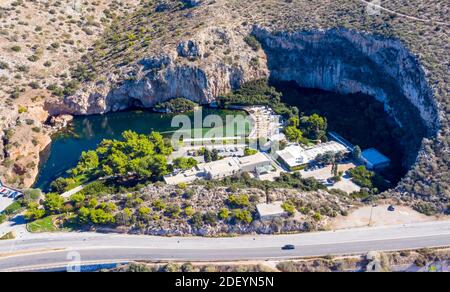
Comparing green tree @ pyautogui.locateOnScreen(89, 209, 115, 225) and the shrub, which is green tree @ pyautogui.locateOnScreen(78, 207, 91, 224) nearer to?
green tree @ pyautogui.locateOnScreen(89, 209, 115, 225)

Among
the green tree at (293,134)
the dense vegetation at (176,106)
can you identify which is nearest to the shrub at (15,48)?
the dense vegetation at (176,106)

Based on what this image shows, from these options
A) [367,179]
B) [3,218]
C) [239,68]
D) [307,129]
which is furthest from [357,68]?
[3,218]

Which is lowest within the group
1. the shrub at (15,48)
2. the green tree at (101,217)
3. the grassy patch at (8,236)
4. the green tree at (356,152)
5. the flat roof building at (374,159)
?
the grassy patch at (8,236)

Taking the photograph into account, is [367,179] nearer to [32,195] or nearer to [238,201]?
[238,201]

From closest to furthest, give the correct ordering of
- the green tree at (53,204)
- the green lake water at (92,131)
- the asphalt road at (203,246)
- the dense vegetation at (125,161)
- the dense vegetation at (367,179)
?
the asphalt road at (203,246), the green tree at (53,204), the dense vegetation at (367,179), the dense vegetation at (125,161), the green lake water at (92,131)

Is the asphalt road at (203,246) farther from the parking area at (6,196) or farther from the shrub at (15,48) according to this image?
the shrub at (15,48)
